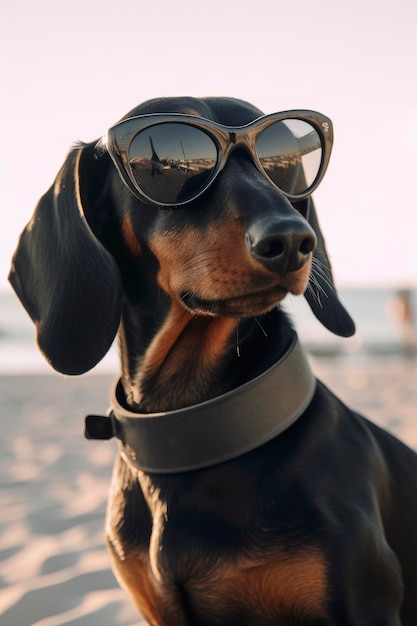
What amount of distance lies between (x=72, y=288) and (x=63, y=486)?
9.73 ft

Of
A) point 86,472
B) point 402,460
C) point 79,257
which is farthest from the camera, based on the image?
point 86,472

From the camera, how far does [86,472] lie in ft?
17.5

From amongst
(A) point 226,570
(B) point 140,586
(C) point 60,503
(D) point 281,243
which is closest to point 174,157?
(D) point 281,243

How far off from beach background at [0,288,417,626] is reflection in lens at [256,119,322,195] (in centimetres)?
35

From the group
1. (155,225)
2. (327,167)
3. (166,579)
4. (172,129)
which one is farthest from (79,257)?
(166,579)

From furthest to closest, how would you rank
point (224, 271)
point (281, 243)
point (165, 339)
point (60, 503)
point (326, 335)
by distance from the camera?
point (326, 335) → point (60, 503) → point (165, 339) → point (224, 271) → point (281, 243)

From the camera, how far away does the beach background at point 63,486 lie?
10.6 ft

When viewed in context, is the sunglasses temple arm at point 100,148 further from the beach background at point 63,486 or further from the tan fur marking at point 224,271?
the beach background at point 63,486

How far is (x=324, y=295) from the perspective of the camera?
253cm

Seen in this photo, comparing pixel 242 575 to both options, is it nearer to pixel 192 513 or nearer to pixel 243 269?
pixel 192 513

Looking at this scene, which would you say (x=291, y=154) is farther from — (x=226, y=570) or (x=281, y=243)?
(x=226, y=570)

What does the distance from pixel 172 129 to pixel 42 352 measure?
0.74 m

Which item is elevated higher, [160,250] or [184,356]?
[160,250]

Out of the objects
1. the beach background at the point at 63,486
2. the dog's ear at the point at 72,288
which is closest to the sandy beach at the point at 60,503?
the beach background at the point at 63,486
